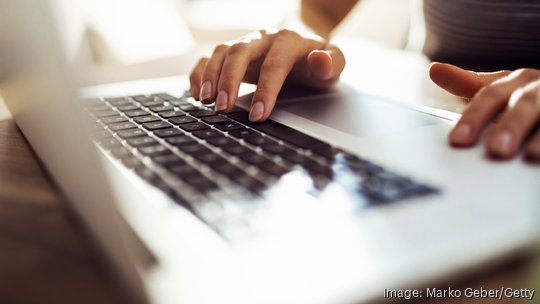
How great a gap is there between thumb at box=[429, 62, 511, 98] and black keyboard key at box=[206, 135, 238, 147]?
307 millimetres

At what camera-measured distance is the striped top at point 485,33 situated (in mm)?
869

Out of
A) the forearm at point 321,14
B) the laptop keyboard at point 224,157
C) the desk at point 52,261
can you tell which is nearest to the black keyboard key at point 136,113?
the laptop keyboard at point 224,157

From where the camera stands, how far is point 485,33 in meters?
0.93

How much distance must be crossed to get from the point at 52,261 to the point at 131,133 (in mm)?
326

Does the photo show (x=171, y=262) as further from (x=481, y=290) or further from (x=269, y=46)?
(x=269, y=46)

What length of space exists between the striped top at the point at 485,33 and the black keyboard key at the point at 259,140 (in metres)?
0.62

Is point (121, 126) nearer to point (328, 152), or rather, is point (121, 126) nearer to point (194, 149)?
point (194, 149)

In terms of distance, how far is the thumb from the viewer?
1.97 ft

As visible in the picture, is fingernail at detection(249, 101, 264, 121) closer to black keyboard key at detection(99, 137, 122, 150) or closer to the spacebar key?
the spacebar key

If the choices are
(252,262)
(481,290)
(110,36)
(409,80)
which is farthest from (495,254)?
(110,36)

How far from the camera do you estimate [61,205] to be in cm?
22

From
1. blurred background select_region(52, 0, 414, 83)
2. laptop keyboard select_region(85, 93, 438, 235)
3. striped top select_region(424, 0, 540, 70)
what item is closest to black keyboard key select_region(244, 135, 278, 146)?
laptop keyboard select_region(85, 93, 438, 235)

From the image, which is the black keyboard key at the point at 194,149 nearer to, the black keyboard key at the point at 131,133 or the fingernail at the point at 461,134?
the black keyboard key at the point at 131,133

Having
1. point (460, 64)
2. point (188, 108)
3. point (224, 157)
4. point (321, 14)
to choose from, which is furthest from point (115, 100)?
point (321, 14)
